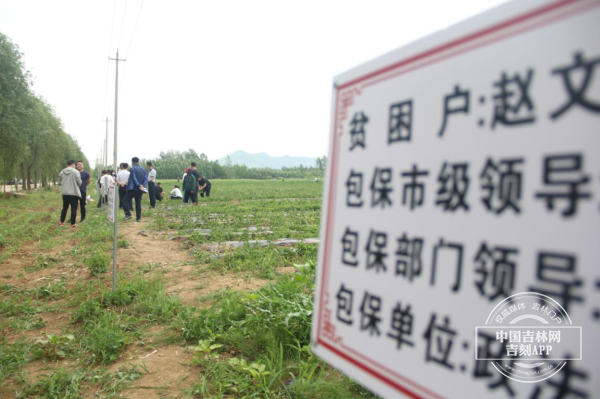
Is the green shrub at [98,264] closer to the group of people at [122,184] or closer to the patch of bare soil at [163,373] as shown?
the group of people at [122,184]

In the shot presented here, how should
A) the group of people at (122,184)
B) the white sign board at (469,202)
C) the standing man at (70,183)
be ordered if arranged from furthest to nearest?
the group of people at (122,184)
the standing man at (70,183)
the white sign board at (469,202)

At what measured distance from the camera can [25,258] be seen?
22.0 feet

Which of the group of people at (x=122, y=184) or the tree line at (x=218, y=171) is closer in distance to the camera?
the group of people at (x=122, y=184)

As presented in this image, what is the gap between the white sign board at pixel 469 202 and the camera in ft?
2.22

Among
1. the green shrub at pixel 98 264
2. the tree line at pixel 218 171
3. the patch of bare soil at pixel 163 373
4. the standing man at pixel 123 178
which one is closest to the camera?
the patch of bare soil at pixel 163 373

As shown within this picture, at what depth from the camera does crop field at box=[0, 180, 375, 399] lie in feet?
8.99

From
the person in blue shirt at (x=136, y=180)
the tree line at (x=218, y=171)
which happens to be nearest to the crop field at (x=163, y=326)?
the person in blue shirt at (x=136, y=180)

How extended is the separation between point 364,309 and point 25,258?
781 centimetres

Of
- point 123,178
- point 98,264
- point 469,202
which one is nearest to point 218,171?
point 123,178

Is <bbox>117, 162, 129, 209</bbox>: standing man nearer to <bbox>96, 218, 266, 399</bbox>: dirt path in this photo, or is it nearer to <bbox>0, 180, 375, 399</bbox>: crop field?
<bbox>96, 218, 266, 399</bbox>: dirt path

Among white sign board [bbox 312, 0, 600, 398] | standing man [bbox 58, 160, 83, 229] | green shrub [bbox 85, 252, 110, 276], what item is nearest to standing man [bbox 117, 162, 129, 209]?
standing man [bbox 58, 160, 83, 229]
